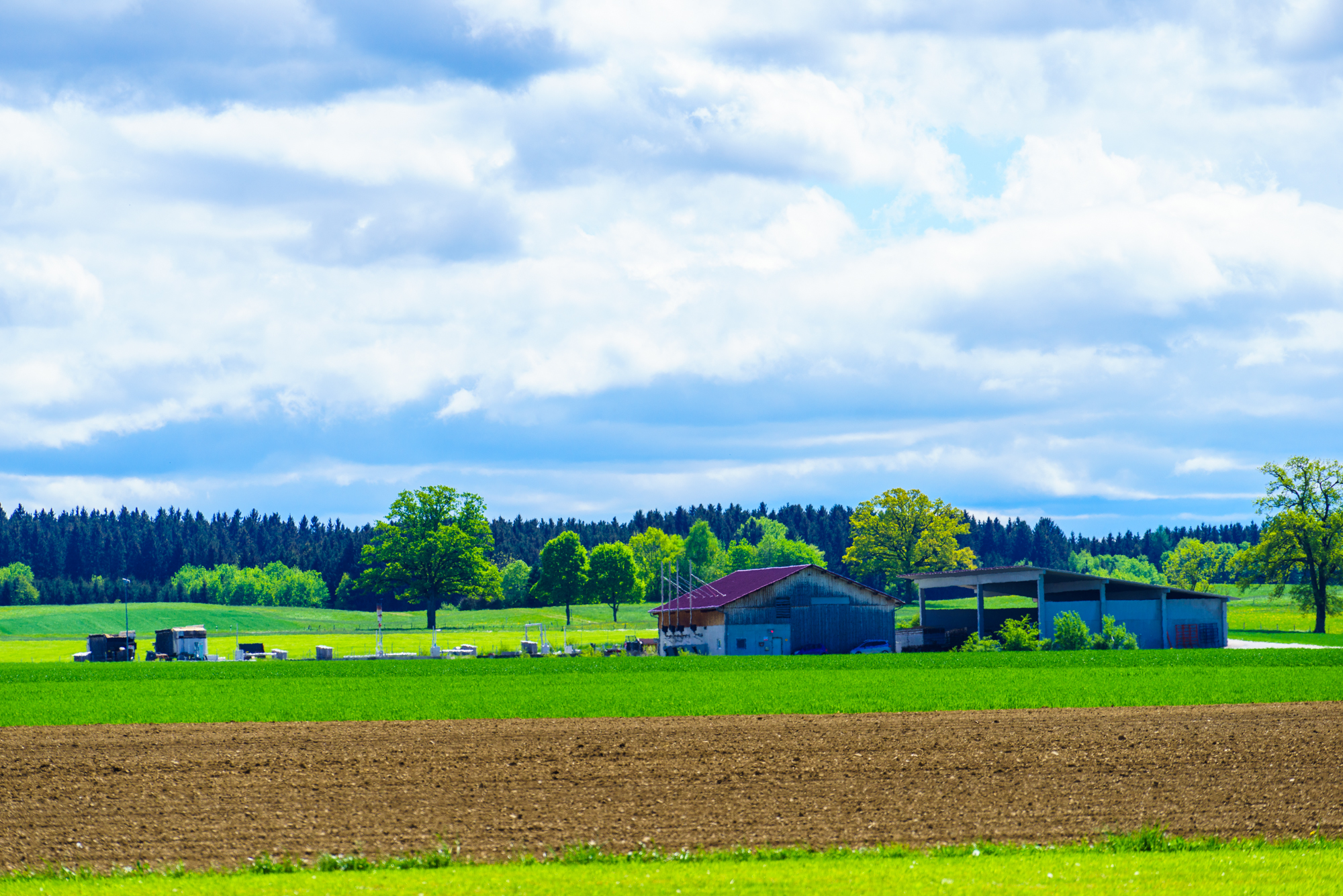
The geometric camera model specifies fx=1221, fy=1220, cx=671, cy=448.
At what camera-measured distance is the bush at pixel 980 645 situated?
6975 cm

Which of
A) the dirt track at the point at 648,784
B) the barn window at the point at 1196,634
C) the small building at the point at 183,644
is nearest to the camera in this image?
the dirt track at the point at 648,784

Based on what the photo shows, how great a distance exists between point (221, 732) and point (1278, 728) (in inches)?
980

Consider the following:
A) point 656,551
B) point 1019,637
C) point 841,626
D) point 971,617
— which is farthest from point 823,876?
point 656,551

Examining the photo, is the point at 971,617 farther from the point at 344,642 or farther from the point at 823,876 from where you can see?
the point at 823,876

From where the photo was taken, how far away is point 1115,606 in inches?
2879

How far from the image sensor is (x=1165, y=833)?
55.8 ft

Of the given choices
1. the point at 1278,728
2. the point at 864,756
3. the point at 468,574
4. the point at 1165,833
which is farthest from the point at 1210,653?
the point at 468,574

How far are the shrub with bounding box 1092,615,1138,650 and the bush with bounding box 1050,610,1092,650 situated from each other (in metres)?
0.60

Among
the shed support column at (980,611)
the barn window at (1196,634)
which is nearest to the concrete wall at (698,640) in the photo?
the shed support column at (980,611)

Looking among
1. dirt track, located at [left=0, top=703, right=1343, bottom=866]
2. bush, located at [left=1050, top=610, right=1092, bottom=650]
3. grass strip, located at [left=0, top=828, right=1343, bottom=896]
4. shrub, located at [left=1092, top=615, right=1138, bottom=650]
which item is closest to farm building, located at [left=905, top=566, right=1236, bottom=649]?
bush, located at [left=1050, top=610, right=1092, bottom=650]

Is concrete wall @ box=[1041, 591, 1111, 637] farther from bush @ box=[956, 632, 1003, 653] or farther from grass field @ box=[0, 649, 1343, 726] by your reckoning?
grass field @ box=[0, 649, 1343, 726]

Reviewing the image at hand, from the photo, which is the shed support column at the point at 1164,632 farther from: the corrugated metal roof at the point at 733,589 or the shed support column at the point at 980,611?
the corrugated metal roof at the point at 733,589

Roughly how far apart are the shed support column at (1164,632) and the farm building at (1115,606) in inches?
1.6

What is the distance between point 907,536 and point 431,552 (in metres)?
48.1
